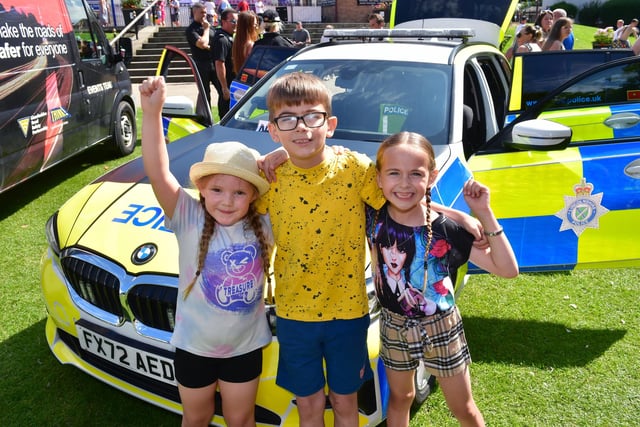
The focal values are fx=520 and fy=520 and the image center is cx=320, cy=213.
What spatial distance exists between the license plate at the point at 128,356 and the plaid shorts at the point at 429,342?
2.94 feet

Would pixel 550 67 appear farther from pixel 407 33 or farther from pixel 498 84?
pixel 407 33

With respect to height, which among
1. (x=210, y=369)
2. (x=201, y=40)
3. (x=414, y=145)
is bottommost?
(x=210, y=369)

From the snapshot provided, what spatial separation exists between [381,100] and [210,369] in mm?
1907

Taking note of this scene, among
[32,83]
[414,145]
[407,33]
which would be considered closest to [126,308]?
[414,145]

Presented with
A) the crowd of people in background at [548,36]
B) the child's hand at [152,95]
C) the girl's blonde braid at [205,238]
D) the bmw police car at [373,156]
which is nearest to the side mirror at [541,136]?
the bmw police car at [373,156]

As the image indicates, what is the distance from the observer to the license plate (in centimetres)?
211

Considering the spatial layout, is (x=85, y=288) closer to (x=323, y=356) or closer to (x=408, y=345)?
(x=323, y=356)

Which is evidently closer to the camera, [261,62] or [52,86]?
[52,86]

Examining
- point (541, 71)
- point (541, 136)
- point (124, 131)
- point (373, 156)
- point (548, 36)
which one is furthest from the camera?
point (124, 131)

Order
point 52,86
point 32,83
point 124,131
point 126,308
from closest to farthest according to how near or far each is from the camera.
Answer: point 126,308 < point 32,83 < point 52,86 < point 124,131

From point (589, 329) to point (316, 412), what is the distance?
84.4 inches

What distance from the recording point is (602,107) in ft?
10.5

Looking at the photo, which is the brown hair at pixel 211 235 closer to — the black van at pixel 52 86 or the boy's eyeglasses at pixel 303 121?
the boy's eyeglasses at pixel 303 121

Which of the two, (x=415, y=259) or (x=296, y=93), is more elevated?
(x=296, y=93)
